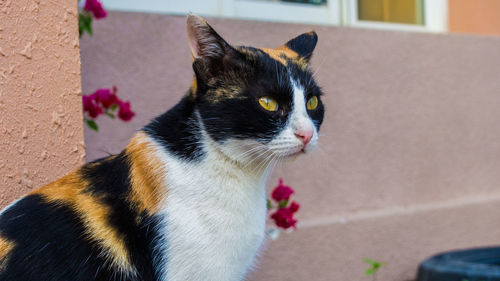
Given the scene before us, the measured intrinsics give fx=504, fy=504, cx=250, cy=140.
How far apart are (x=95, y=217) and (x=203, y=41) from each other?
59cm

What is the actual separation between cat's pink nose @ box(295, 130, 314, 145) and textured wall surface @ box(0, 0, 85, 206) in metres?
0.84

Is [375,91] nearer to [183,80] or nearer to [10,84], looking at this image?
[183,80]

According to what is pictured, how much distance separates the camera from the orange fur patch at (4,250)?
1.33 metres

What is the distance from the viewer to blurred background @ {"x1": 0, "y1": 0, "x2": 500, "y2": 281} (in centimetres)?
270

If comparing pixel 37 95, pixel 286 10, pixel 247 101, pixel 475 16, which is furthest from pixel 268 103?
pixel 475 16

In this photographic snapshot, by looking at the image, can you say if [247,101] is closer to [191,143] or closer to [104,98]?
[191,143]

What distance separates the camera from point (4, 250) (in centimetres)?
135

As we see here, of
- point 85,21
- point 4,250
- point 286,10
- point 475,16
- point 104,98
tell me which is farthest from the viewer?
point 475,16

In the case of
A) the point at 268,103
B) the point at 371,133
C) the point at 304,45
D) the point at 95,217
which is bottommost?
the point at 371,133

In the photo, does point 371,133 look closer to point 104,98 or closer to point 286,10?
point 286,10

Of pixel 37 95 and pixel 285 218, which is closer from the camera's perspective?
pixel 37 95

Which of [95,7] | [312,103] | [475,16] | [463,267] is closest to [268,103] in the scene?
[312,103]

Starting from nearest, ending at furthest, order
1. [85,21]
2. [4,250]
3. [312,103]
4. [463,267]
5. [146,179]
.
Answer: [4,250] < [146,179] < [312,103] < [85,21] < [463,267]

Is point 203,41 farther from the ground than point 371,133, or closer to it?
farther from the ground
